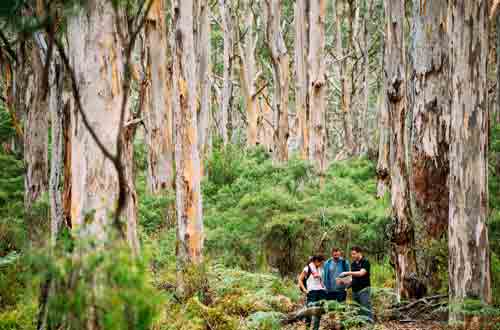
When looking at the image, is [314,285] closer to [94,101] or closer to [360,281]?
[360,281]

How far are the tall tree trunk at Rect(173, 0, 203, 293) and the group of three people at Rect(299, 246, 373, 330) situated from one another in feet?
6.46

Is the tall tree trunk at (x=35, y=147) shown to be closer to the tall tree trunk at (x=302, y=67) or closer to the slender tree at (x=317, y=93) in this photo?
the slender tree at (x=317, y=93)

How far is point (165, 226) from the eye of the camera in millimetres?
14086

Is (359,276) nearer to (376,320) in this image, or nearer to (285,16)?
(376,320)

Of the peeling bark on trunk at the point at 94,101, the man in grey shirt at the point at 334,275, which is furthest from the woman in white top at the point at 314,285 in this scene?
the peeling bark on trunk at the point at 94,101

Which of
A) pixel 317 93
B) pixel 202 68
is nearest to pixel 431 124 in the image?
pixel 317 93

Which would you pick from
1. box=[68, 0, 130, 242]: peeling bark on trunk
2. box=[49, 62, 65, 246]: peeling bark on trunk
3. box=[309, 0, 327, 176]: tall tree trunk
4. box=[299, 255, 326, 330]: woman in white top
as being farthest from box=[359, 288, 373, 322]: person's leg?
box=[309, 0, 327, 176]: tall tree trunk

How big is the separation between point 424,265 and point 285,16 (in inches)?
939

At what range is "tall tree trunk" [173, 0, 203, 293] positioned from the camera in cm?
964

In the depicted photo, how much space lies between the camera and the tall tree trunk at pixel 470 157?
7.24 metres

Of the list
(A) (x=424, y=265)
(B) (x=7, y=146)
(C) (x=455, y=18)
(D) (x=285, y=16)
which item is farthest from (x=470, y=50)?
(D) (x=285, y=16)

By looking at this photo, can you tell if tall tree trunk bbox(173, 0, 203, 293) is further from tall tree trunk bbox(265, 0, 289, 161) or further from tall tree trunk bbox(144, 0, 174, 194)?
tall tree trunk bbox(265, 0, 289, 161)

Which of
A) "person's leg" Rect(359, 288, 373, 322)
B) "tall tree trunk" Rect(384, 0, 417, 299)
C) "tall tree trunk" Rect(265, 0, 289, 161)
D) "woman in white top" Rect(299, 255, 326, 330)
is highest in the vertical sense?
"tall tree trunk" Rect(265, 0, 289, 161)

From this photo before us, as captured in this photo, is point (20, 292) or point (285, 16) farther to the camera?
point (285, 16)
